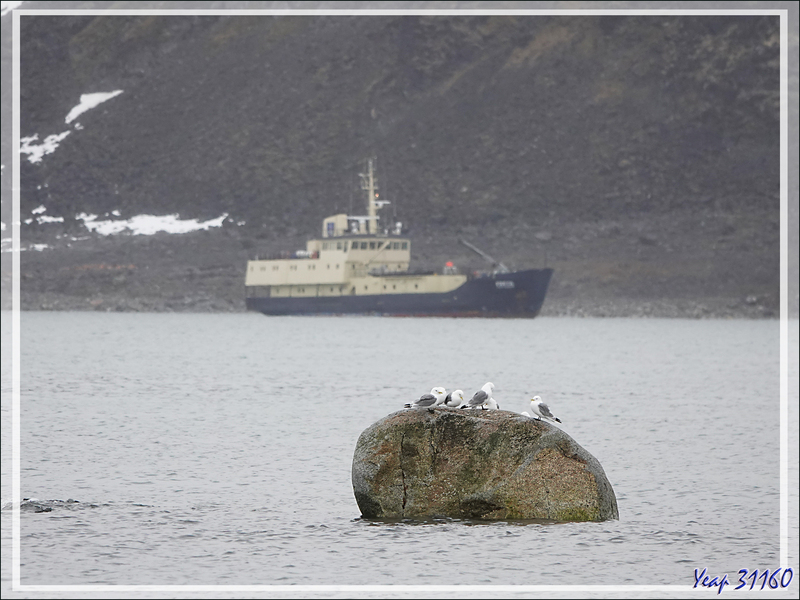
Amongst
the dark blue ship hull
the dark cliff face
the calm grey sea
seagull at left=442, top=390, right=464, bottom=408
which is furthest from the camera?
the dark cliff face

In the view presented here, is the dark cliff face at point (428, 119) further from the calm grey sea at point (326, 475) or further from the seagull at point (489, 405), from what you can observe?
the seagull at point (489, 405)

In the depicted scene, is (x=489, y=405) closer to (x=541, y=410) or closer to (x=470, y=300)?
(x=541, y=410)

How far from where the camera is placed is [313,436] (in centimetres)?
2294

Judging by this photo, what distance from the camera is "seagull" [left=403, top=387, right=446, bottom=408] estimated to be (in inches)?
536

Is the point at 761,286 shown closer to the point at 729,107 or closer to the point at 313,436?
the point at 729,107

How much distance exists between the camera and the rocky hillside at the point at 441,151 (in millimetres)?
142250

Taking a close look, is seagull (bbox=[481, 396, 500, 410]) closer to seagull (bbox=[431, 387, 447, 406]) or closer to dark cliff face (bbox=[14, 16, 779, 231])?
seagull (bbox=[431, 387, 447, 406])

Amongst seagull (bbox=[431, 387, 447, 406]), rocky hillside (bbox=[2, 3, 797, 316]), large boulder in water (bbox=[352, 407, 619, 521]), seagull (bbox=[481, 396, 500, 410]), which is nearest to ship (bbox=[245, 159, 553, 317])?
rocky hillside (bbox=[2, 3, 797, 316])

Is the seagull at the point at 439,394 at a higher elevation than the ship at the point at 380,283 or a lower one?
lower

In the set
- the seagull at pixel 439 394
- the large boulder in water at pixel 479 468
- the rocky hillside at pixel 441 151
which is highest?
the rocky hillside at pixel 441 151

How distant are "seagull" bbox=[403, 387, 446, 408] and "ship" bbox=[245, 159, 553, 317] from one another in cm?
7922

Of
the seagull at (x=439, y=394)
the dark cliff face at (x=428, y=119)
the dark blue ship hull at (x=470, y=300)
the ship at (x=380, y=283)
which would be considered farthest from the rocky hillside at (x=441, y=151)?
the seagull at (x=439, y=394)

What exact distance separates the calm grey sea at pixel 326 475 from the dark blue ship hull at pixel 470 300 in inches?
1825

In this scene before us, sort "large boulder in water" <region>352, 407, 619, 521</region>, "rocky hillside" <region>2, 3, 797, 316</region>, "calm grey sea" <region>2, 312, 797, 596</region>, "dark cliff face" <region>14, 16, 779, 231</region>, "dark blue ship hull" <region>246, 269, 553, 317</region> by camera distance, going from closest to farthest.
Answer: "calm grey sea" <region>2, 312, 797, 596</region>
"large boulder in water" <region>352, 407, 619, 521</region>
"dark blue ship hull" <region>246, 269, 553, 317</region>
"rocky hillside" <region>2, 3, 797, 316</region>
"dark cliff face" <region>14, 16, 779, 231</region>
